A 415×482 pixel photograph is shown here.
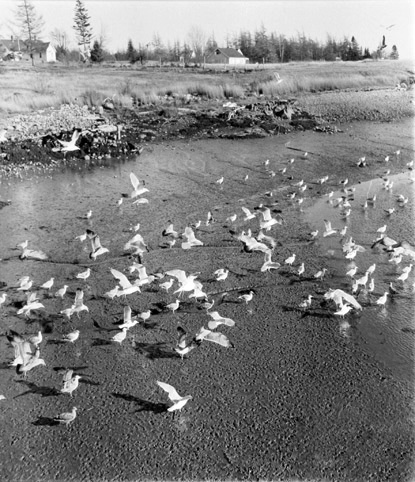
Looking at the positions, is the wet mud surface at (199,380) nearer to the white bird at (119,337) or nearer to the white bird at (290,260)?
the white bird at (119,337)

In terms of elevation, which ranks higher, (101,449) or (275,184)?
(275,184)

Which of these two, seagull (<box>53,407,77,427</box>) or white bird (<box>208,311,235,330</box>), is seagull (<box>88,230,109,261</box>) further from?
seagull (<box>53,407,77,427</box>)

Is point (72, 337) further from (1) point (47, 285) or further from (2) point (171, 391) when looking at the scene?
(2) point (171, 391)

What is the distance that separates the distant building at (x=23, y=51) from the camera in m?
74.5

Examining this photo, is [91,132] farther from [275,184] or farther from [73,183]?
[275,184]

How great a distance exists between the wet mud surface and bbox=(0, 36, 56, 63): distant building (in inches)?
2699

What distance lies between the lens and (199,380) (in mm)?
7973

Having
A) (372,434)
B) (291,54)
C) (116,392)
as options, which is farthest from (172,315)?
(291,54)

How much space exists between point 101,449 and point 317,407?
3.13m

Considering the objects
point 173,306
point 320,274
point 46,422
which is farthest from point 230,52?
point 46,422

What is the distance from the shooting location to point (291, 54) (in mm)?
86500

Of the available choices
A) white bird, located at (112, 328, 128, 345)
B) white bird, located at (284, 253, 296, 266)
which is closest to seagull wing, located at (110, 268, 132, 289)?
white bird, located at (112, 328, 128, 345)

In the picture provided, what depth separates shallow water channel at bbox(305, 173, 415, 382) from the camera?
898cm

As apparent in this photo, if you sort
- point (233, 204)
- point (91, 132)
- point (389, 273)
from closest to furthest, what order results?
point (389, 273)
point (233, 204)
point (91, 132)
